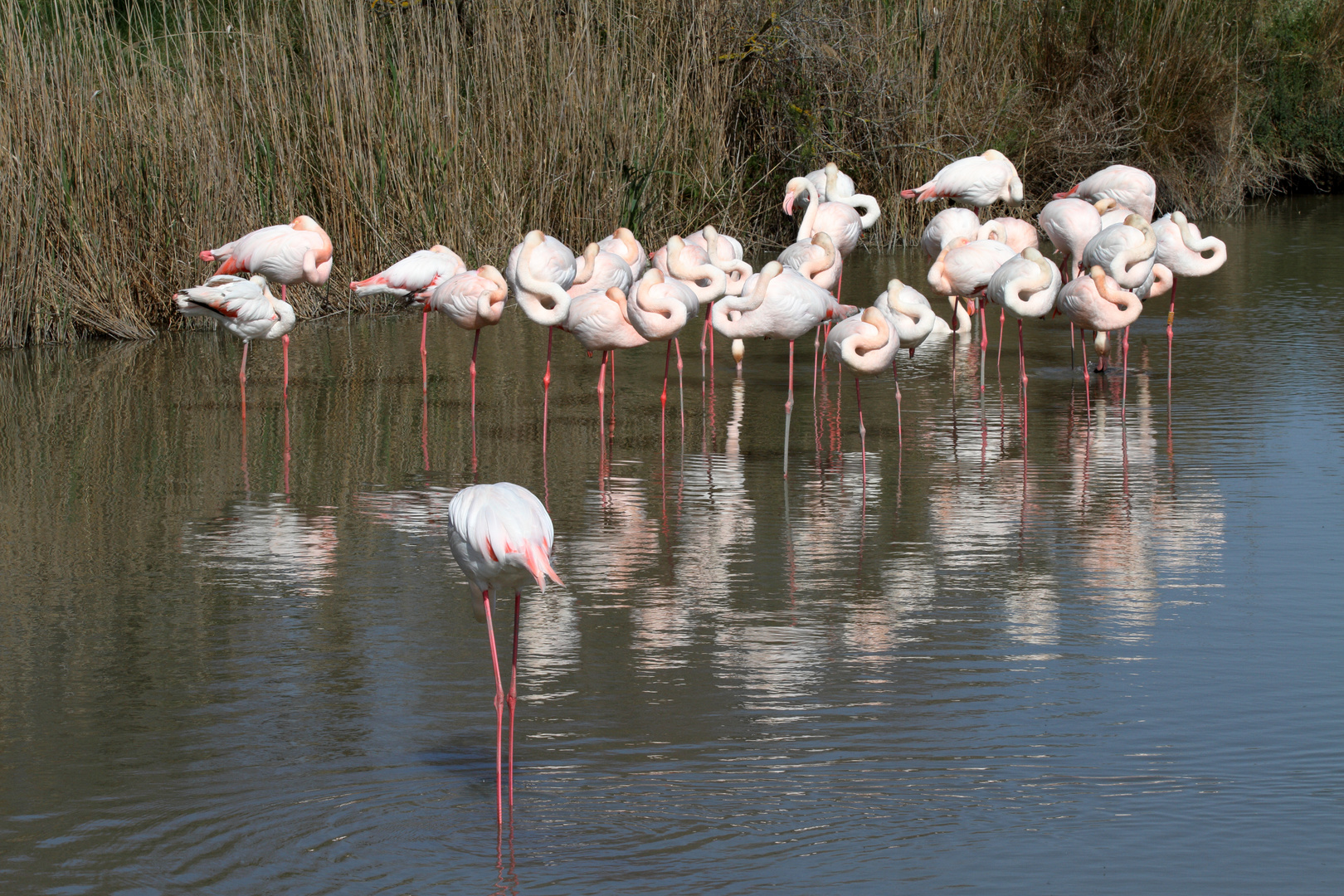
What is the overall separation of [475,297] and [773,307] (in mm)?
1714

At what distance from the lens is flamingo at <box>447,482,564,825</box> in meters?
3.46

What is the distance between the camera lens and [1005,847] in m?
3.26

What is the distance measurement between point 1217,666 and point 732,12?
1134 centimetres

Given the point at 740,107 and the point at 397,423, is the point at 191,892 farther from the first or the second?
the point at 740,107

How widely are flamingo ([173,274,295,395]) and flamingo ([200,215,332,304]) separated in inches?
17.0

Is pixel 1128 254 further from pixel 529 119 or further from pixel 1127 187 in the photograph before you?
pixel 529 119

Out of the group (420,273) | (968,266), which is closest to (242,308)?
(420,273)

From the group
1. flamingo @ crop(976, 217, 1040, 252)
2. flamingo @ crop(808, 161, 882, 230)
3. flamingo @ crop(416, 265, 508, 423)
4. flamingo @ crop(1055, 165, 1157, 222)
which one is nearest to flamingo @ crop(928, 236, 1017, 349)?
flamingo @ crop(976, 217, 1040, 252)

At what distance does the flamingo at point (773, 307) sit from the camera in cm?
736

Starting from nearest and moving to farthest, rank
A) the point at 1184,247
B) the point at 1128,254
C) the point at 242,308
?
the point at 1128,254, the point at 242,308, the point at 1184,247

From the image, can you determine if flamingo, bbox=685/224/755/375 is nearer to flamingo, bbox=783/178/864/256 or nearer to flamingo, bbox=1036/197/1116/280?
flamingo, bbox=783/178/864/256

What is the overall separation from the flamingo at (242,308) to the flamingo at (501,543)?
17.0 feet

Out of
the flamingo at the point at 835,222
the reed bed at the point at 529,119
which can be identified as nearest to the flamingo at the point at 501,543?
the flamingo at the point at 835,222

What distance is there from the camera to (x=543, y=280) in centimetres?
774
